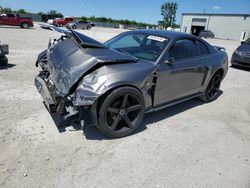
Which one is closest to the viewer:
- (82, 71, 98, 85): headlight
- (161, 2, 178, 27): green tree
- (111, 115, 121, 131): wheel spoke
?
(82, 71, 98, 85): headlight

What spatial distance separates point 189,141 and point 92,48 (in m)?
2.11

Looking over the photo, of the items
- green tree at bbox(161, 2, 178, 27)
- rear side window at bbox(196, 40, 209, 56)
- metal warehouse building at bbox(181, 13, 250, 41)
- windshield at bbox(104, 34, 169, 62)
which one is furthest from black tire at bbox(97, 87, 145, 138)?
green tree at bbox(161, 2, 178, 27)

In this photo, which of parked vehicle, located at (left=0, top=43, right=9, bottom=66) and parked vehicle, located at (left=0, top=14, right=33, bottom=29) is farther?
parked vehicle, located at (left=0, top=14, right=33, bottom=29)

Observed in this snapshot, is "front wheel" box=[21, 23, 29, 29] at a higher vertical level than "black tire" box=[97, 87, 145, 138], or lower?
lower

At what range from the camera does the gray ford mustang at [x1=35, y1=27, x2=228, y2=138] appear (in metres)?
2.96

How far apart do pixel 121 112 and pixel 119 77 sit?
0.53 m

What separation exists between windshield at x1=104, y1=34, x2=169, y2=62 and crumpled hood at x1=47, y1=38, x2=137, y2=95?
1.55 feet

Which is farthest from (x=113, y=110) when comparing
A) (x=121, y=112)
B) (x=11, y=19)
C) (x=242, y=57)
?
(x=11, y=19)

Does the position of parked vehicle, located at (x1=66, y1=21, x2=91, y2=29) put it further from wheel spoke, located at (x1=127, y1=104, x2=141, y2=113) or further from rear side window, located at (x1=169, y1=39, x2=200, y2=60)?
wheel spoke, located at (x1=127, y1=104, x2=141, y2=113)

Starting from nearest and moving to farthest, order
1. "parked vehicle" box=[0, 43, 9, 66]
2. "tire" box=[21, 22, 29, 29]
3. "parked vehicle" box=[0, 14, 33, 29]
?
"parked vehicle" box=[0, 43, 9, 66] → "parked vehicle" box=[0, 14, 33, 29] → "tire" box=[21, 22, 29, 29]

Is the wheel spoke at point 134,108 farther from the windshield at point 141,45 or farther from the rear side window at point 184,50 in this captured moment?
the rear side window at point 184,50

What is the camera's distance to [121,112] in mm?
3209

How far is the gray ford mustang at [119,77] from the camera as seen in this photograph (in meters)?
2.96

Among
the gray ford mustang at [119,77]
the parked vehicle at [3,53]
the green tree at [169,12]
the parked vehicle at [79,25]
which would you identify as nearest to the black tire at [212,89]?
the gray ford mustang at [119,77]
